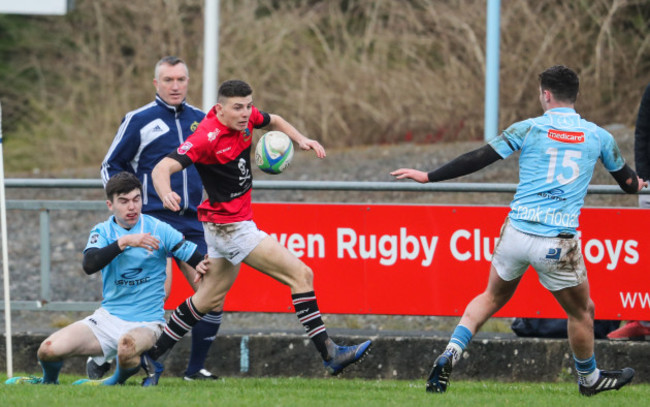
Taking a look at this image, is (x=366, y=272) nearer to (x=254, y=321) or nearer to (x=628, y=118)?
(x=254, y=321)

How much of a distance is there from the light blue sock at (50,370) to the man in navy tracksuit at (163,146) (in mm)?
446

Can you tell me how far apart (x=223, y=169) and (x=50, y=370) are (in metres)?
1.87

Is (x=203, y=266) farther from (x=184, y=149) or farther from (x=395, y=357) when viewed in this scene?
(x=395, y=357)

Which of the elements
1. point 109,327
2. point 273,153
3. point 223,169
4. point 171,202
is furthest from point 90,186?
point 171,202

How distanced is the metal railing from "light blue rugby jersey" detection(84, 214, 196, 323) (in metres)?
1.48

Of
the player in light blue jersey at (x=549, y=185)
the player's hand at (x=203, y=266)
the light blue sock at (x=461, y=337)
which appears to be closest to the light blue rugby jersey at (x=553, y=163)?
A: the player in light blue jersey at (x=549, y=185)

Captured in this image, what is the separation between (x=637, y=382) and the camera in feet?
27.2

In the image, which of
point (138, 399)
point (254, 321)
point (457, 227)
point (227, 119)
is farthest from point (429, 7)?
point (138, 399)

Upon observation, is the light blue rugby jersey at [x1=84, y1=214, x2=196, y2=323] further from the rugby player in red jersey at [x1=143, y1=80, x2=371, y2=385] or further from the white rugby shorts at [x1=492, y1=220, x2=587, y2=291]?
the white rugby shorts at [x1=492, y1=220, x2=587, y2=291]

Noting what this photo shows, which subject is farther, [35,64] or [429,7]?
[35,64]

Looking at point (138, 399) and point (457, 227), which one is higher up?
point (457, 227)

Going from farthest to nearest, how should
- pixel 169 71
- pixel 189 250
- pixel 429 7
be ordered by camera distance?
pixel 429 7, pixel 169 71, pixel 189 250

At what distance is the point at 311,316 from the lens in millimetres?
7023

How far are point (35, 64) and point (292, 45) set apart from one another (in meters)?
7.08
